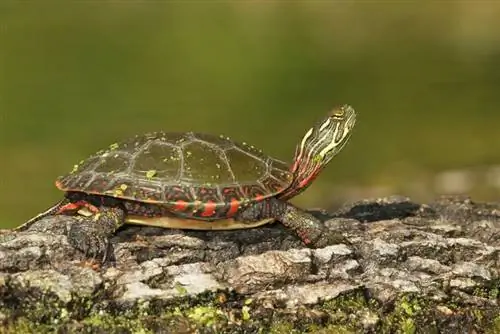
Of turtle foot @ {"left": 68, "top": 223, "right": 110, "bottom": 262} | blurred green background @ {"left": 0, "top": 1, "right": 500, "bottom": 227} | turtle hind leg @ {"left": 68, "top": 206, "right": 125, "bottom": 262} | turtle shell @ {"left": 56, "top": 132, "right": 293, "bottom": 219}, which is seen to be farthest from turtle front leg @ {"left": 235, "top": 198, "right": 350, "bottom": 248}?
blurred green background @ {"left": 0, "top": 1, "right": 500, "bottom": 227}

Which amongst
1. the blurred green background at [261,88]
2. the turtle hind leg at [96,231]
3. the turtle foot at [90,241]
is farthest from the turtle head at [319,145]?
the blurred green background at [261,88]

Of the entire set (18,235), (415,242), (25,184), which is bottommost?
(18,235)

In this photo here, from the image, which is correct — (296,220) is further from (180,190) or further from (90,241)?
(90,241)

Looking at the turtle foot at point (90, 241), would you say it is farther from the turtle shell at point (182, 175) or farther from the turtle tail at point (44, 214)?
the turtle tail at point (44, 214)

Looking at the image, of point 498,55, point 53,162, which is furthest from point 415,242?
point 498,55

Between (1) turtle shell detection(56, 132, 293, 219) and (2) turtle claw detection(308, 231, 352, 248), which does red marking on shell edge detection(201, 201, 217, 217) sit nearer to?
(1) turtle shell detection(56, 132, 293, 219)

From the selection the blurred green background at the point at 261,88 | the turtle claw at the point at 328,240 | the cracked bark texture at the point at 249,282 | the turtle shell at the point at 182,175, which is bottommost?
the cracked bark texture at the point at 249,282

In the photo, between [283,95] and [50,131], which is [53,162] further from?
[283,95]
